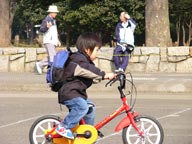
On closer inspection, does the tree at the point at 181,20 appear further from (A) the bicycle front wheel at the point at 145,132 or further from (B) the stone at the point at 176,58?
(A) the bicycle front wheel at the point at 145,132

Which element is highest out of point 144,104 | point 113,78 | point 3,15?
point 3,15

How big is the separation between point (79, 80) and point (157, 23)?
12.8 metres

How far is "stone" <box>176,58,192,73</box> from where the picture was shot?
16.9 metres

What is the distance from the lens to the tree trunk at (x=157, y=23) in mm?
18688

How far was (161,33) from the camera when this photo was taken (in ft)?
61.9

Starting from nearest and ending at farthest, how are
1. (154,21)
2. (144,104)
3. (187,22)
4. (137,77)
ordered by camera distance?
(144,104) < (137,77) < (154,21) < (187,22)

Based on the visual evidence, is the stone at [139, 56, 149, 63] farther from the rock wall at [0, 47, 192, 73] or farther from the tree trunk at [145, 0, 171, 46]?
the tree trunk at [145, 0, 171, 46]

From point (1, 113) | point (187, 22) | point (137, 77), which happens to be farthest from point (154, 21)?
point (187, 22)

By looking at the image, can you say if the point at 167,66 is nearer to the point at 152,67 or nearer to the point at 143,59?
the point at 152,67

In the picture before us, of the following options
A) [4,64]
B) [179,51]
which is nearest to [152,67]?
[179,51]

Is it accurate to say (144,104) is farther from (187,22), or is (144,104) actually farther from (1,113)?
(187,22)

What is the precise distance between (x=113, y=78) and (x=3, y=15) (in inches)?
614

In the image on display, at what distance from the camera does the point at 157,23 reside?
61.6 ft

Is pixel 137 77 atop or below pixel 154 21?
below
